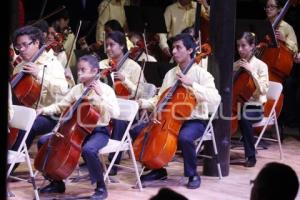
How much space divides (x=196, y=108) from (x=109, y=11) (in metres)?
3.07

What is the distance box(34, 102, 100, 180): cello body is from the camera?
3936mm

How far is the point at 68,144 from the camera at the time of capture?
12.9 feet

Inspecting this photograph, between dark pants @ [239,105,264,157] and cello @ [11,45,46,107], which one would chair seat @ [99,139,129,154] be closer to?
cello @ [11,45,46,107]

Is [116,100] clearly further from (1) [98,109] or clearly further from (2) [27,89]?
(2) [27,89]

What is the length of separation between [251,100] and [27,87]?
2.03 meters

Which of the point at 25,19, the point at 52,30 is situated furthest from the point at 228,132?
the point at 25,19

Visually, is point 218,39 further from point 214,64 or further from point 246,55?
point 246,55

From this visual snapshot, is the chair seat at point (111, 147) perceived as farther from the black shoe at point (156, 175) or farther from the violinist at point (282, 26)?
the violinist at point (282, 26)

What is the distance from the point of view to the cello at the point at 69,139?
12.9ft

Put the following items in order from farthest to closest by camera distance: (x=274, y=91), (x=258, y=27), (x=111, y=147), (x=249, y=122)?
(x=258, y=27), (x=274, y=91), (x=249, y=122), (x=111, y=147)

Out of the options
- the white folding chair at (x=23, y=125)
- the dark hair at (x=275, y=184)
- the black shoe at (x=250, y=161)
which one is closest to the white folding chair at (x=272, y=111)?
the black shoe at (x=250, y=161)

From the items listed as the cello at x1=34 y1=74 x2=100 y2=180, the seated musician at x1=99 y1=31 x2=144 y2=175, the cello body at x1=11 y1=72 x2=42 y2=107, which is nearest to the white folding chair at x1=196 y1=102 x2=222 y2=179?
the seated musician at x1=99 y1=31 x2=144 y2=175

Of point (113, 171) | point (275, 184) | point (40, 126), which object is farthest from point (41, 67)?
point (275, 184)

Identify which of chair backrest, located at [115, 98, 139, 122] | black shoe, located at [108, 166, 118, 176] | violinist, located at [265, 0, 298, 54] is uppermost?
violinist, located at [265, 0, 298, 54]
